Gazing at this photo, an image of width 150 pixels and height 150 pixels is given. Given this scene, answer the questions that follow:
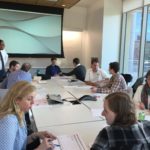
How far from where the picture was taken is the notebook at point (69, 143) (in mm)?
1461

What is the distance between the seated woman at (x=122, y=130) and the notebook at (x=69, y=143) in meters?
0.31

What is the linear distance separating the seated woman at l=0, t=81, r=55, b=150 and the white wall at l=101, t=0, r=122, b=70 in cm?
475

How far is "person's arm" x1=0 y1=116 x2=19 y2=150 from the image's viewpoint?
1.20 metres

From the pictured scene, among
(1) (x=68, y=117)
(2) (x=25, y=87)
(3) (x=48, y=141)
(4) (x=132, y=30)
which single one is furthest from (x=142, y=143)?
(4) (x=132, y=30)

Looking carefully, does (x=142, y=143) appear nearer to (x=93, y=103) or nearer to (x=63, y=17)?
(x=93, y=103)

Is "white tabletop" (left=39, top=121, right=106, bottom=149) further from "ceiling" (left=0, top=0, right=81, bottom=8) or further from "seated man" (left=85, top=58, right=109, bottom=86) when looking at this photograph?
"ceiling" (left=0, top=0, right=81, bottom=8)

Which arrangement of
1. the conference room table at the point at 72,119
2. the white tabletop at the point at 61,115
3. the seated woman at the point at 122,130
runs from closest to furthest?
the seated woman at the point at 122,130 < the conference room table at the point at 72,119 < the white tabletop at the point at 61,115

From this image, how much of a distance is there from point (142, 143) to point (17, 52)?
6243mm

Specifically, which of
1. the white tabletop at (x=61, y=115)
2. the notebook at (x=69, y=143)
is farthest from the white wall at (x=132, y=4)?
the notebook at (x=69, y=143)

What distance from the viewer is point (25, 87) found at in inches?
58.7

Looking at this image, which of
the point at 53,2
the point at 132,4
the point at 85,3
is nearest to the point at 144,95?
the point at 132,4

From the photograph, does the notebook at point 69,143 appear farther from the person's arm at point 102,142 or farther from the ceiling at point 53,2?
the ceiling at point 53,2

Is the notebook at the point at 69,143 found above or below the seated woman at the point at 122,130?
below

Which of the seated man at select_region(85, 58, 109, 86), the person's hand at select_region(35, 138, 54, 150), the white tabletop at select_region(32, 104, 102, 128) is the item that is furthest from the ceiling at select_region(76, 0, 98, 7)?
the person's hand at select_region(35, 138, 54, 150)
